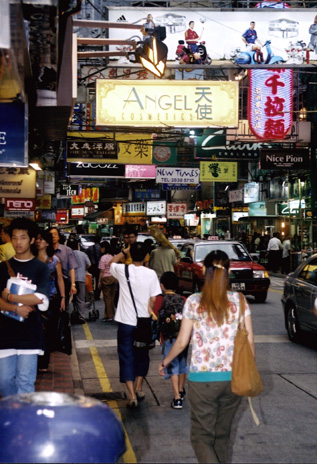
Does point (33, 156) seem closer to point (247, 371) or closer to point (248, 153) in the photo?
point (248, 153)

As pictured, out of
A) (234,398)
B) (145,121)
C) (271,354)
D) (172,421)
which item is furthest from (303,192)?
(234,398)

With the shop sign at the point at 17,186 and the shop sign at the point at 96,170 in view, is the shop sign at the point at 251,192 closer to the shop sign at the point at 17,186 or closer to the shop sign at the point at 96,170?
the shop sign at the point at 96,170

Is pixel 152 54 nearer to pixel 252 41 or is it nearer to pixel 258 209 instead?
pixel 252 41

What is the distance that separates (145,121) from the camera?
1592cm

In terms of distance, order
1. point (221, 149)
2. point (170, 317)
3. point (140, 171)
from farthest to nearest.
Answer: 1. point (140, 171)
2. point (221, 149)
3. point (170, 317)

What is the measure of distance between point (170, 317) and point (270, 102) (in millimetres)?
13834

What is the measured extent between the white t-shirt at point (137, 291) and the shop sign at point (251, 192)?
110 feet

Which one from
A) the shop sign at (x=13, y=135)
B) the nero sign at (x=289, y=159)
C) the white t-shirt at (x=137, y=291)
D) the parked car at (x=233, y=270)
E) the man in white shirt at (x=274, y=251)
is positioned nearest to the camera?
the white t-shirt at (x=137, y=291)

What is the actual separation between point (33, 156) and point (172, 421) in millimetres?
10340

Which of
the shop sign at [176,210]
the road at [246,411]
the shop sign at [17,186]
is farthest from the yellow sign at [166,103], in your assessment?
the shop sign at [176,210]

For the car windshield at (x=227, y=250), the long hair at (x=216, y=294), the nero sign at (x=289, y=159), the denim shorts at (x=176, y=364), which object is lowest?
the denim shorts at (x=176, y=364)

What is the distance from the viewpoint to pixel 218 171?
2789 centimetres

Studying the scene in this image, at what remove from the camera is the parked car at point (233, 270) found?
17.5 meters

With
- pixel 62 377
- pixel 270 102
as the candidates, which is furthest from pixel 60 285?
pixel 270 102
